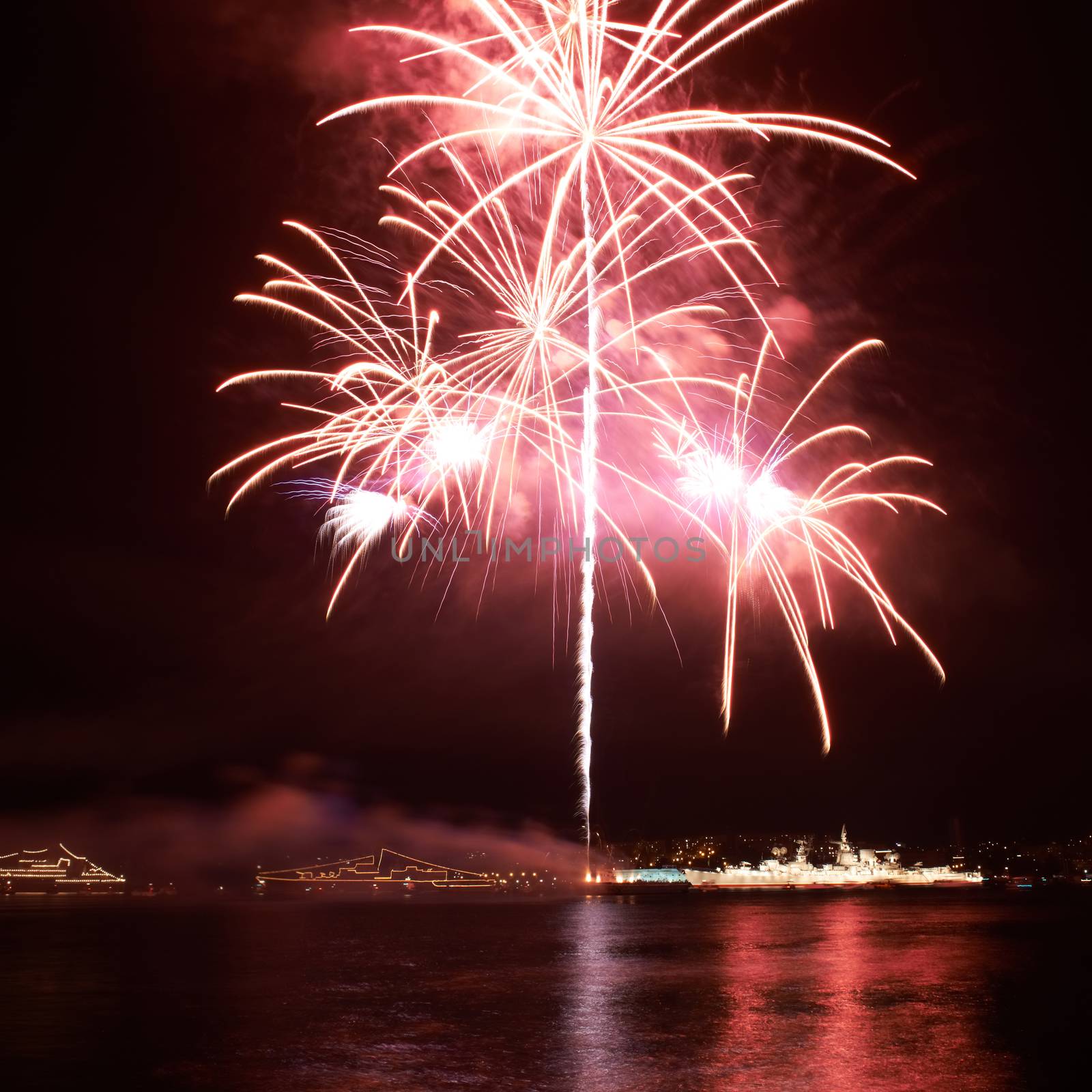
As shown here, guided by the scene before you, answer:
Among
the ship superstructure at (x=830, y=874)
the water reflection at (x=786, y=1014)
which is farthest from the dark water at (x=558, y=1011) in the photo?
the ship superstructure at (x=830, y=874)

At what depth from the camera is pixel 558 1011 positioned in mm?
22578

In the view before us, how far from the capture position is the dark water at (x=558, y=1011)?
50.1 ft

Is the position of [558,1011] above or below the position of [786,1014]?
below

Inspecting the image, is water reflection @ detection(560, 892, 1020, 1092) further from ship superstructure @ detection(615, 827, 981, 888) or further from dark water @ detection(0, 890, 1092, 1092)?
ship superstructure @ detection(615, 827, 981, 888)

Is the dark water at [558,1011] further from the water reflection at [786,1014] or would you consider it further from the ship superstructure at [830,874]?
the ship superstructure at [830,874]

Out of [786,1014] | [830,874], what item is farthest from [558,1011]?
[830,874]

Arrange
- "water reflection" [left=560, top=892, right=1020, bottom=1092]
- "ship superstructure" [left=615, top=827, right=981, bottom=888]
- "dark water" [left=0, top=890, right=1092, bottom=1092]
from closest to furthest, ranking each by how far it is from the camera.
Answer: "water reflection" [left=560, top=892, right=1020, bottom=1092], "dark water" [left=0, top=890, right=1092, bottom=1092], "ship superstructure" [left=615, top=827, right=981, bottom=888]

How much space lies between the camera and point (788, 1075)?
14453 mm

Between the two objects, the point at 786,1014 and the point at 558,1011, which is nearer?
the point at 786,1014

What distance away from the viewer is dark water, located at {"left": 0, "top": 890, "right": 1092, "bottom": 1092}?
15.3 m

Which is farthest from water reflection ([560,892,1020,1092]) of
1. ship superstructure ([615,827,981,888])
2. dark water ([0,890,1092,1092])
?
ship superstructure ([615,827,981,888])

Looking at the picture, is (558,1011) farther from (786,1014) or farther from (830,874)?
(830,874)

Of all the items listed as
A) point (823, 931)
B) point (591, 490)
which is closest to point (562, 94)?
point (591, 490)

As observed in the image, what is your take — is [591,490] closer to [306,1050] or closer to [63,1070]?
[306,1050]
